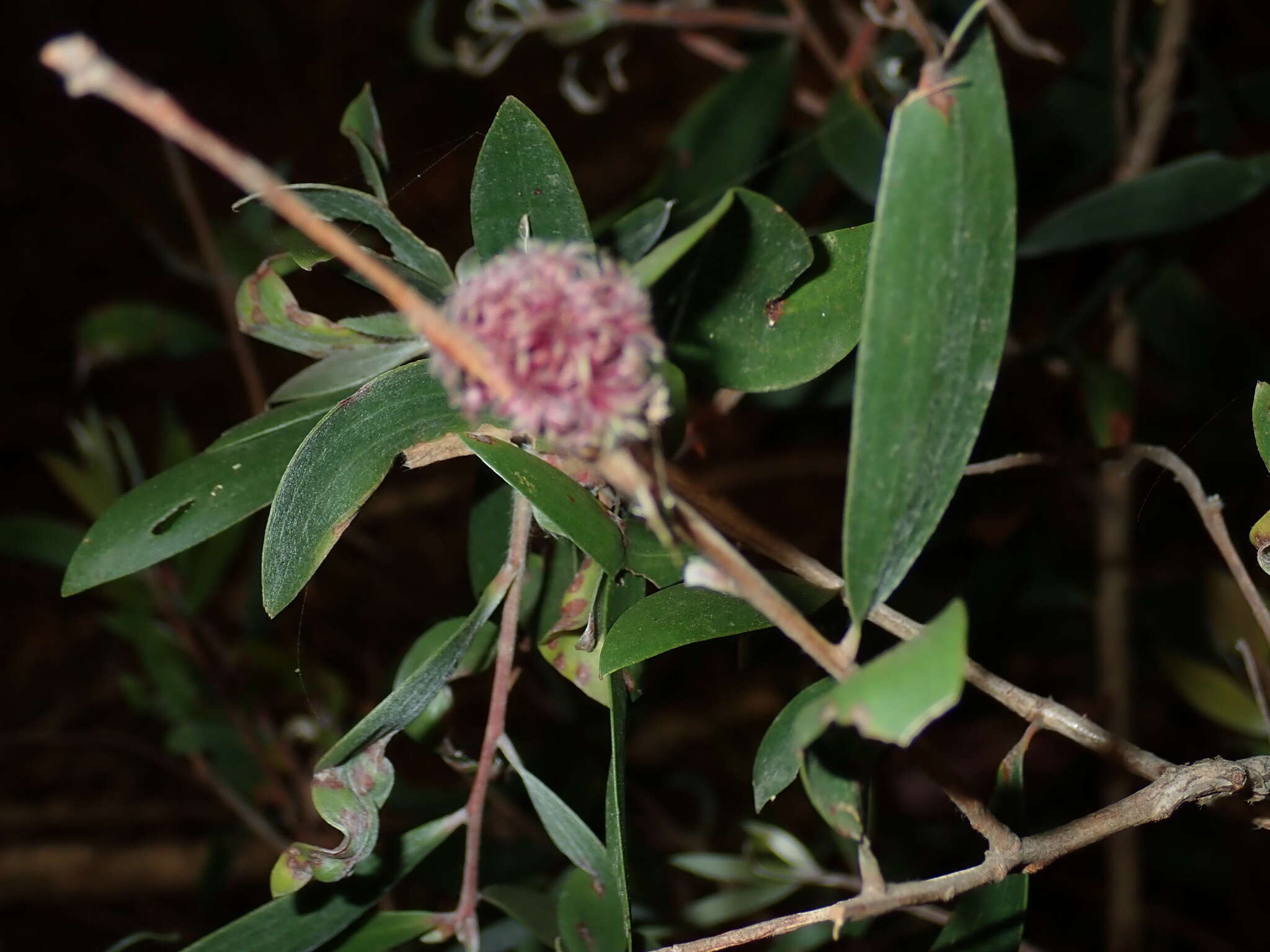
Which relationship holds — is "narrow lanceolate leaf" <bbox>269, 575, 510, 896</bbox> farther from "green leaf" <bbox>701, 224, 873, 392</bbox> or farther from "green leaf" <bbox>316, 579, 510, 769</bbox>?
"green leaf" <bbox>701, 224, 873, 392</bbox>

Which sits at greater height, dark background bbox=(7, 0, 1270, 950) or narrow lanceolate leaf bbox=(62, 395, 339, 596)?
narrow lanceolate leaf bbox=(62, 395, 339, 596)

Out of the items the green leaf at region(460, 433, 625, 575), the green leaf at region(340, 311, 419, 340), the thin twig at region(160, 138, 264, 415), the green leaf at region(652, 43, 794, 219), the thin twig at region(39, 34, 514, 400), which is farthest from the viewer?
the thin twig at region(160, 138, 264, 415)

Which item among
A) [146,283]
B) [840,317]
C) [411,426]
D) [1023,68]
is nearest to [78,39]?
[411,426]

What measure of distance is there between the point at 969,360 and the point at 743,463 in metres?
2.17

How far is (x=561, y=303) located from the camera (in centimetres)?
35

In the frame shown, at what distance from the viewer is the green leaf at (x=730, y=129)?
1155 millimetres

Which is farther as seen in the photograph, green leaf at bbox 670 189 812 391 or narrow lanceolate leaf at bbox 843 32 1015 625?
green leaf at bbox 670 189 812 391

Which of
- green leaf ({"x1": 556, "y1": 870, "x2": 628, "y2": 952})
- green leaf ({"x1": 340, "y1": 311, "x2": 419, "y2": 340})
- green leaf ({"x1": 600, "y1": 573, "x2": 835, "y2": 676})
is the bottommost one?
green leaf ({"x1": 556, "y1": 870, "x2": 628, "y2": 952})

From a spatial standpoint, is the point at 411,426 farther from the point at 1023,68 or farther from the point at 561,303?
the point at 1023,68

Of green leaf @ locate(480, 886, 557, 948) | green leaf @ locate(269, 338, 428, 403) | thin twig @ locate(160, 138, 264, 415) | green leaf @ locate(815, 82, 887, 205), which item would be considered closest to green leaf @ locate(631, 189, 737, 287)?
green leaf @ locate(269, 338, 428, 403)

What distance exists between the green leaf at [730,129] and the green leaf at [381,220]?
570 millimetres

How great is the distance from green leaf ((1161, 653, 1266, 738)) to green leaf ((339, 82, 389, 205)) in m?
0.96

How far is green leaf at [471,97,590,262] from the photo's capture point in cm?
53

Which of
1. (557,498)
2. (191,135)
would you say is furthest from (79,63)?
(557,498)
